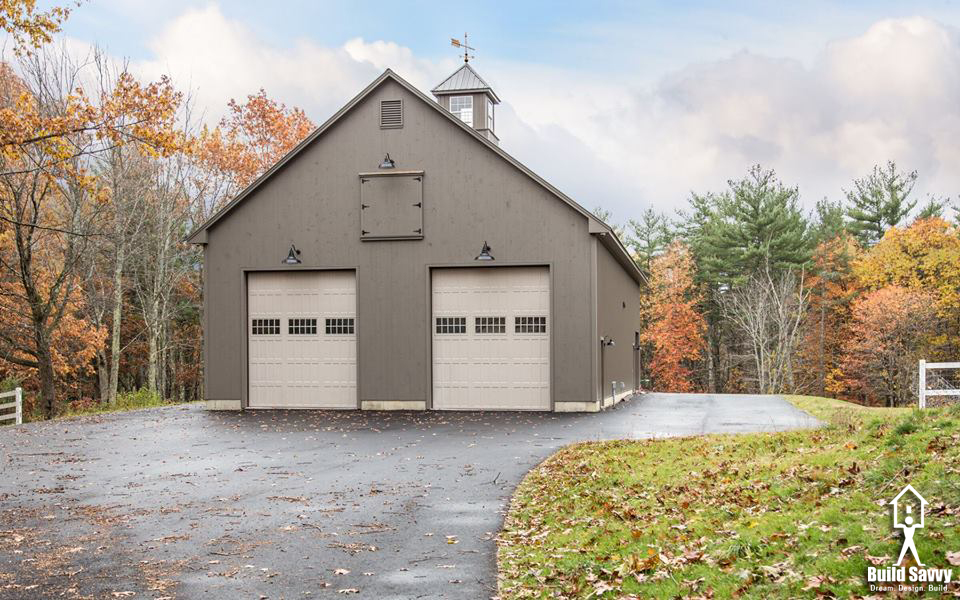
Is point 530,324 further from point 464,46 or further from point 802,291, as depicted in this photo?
point 802,291

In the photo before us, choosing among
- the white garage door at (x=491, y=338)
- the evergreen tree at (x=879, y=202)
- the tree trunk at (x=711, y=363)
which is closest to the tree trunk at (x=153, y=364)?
the white garage door at (x=491, y=338)

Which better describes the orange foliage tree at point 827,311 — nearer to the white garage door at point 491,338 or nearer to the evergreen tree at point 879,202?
the evergreen tree at point 879,202

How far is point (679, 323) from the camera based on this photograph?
46406mm

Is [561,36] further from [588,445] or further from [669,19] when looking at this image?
[588,445]

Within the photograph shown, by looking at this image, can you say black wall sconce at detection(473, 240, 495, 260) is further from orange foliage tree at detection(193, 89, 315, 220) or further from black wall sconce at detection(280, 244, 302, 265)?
orange foliage tree at detection(193, 89, 315, 220)

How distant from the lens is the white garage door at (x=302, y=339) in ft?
67.2

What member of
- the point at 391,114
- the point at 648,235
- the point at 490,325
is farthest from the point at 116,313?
the point at 648,235

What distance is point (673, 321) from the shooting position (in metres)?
46.3

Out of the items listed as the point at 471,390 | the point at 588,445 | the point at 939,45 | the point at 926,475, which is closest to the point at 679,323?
the point at 939,45

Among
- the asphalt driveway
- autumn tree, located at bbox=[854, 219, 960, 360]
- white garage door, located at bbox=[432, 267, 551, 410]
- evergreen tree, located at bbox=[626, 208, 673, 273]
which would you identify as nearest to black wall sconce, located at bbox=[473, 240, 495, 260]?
white garage door, located at bbox=[432, 267, 551, 410]

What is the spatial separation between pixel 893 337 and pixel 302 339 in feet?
96.0

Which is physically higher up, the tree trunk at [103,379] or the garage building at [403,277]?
the garage building at [403,277]

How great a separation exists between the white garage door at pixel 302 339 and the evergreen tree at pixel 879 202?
36.0 metres

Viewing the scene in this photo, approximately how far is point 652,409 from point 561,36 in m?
8.70
